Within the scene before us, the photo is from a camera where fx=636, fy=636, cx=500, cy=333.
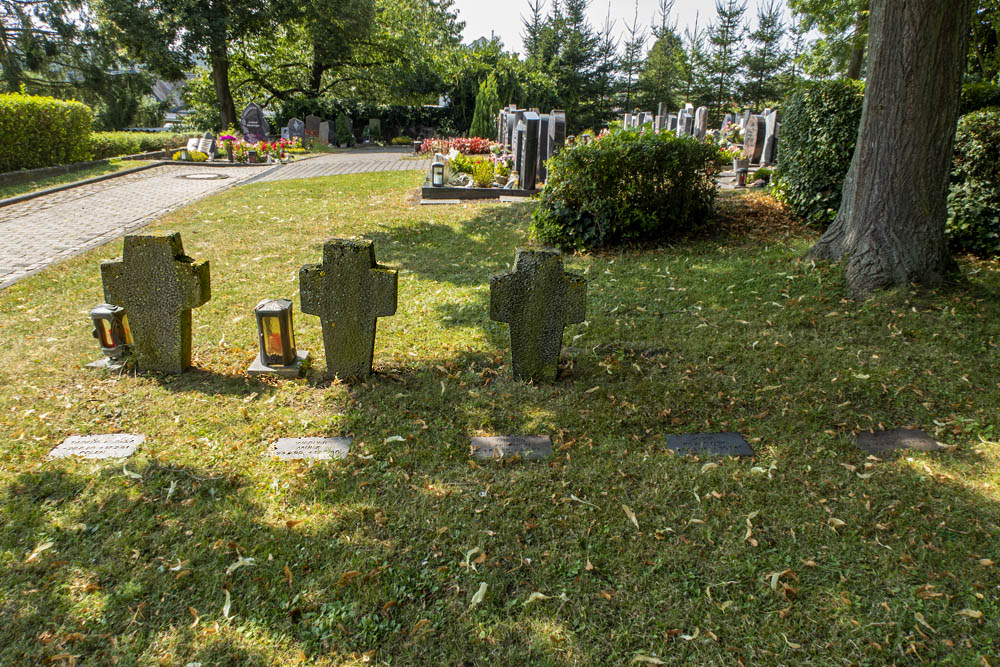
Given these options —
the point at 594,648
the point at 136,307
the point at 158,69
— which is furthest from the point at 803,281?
the point at 158,69

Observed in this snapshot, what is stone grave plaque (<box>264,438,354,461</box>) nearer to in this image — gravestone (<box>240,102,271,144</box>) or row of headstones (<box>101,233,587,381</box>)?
row of headstones (<box>101,233,587,381</box>)

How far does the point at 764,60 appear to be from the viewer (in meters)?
40.0

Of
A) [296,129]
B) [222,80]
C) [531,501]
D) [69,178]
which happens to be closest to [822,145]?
[531,501]

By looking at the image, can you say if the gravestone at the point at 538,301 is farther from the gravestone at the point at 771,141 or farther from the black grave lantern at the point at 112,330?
the gravestone at the point at 771,141

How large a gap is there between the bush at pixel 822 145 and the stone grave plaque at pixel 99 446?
7.97 meters

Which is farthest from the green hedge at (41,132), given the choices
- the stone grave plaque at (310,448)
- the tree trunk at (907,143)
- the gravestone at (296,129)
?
the tree trunk at (907,143)

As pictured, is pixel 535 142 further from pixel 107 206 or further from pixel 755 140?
pixel 107 206

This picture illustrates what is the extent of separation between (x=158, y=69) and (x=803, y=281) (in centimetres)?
2711

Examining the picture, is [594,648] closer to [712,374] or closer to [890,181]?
[712,374]

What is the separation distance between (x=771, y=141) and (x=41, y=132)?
17824 millimetres

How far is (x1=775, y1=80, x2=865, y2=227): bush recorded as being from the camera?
26.4ft

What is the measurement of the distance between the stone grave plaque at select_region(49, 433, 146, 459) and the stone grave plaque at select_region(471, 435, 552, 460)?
200cm

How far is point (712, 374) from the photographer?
4594 mm

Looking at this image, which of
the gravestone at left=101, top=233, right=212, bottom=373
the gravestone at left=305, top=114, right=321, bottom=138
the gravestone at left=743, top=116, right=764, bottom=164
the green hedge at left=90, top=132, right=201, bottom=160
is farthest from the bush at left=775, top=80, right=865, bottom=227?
the gravestone at left=305, top=114, right=321, bottom=138
